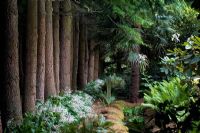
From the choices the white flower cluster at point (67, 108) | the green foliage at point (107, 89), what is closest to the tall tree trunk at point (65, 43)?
the white flower cluster at point (67, 108)

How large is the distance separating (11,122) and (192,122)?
6770mm

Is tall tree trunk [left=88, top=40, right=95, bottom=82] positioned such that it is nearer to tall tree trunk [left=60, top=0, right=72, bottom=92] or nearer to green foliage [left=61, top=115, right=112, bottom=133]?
tall tree trunk [left=60, top=0, right=72, bottom=92]

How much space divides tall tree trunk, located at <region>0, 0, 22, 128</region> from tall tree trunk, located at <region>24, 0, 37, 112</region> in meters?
0.96

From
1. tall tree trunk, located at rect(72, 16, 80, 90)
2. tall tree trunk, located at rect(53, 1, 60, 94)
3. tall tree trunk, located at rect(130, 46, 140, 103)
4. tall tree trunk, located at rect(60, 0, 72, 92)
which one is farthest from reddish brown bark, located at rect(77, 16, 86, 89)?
tall tree trunk, located at rect(53, 1, 60, 94)

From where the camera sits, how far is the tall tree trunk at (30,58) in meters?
10.2

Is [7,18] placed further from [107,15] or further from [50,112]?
[107,15]

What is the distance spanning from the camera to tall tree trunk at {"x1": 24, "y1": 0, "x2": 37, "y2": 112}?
10.2 metres

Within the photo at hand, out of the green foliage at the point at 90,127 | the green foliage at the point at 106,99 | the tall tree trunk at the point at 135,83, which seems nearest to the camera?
the green foliage at the point at 90,127

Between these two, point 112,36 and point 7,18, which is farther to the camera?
point 112,36

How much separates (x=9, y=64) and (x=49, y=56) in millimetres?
3254

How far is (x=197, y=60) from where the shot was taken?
2.85 m

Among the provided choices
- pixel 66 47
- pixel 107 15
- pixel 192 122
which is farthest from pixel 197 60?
pixel 107 15

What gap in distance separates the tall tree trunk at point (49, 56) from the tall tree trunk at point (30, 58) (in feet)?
5.41

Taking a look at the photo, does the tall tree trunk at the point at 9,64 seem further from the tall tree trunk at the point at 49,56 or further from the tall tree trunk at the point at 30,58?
the tall tree trunk at the point at 49,56
